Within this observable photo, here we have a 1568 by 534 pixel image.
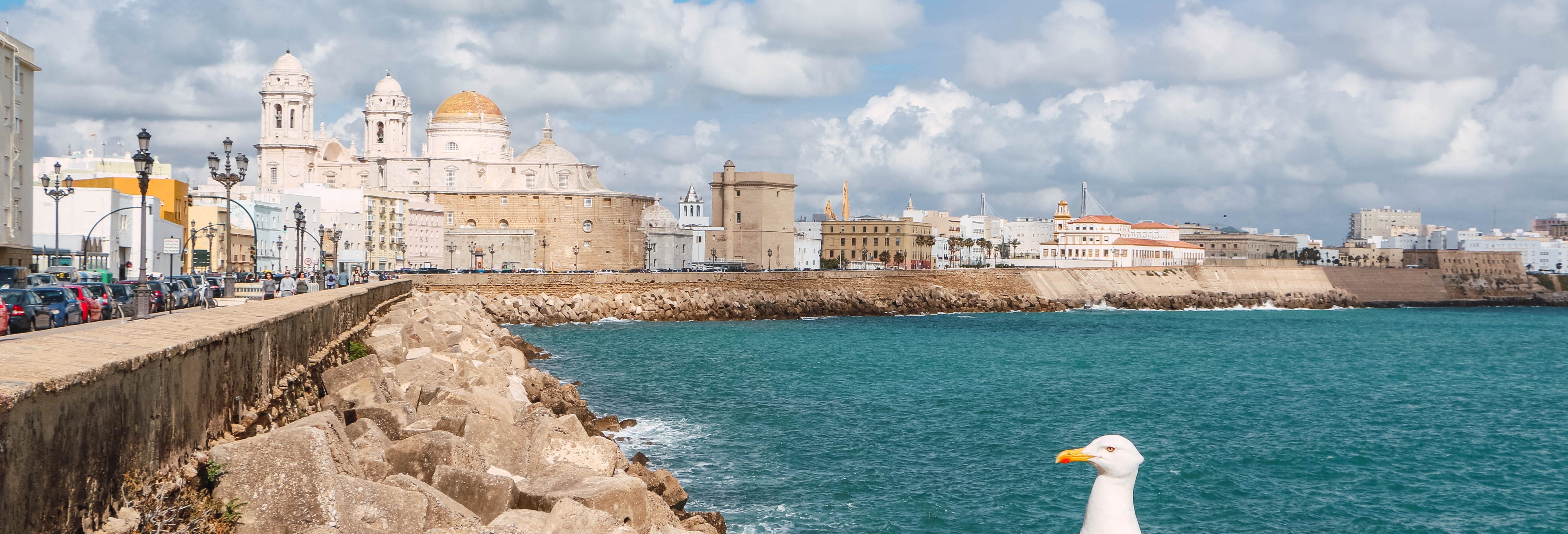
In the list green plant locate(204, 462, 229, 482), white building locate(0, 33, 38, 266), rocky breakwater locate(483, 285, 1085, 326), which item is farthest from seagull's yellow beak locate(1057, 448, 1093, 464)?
rocky breakwater locate(483, 285, 1085, 326)

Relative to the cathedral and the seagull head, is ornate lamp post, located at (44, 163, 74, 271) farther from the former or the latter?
the cathedral

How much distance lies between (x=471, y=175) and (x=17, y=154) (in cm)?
5532

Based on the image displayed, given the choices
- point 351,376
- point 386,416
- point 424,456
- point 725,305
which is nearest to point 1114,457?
point 424,456

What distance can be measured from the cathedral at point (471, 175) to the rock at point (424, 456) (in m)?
72.2

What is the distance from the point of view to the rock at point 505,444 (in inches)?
417

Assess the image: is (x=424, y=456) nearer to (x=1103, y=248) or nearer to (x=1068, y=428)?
(x=1068, y=428)

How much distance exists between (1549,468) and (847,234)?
91481 millimetres

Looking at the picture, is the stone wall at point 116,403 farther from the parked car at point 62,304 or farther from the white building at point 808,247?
the white building at point 808,247

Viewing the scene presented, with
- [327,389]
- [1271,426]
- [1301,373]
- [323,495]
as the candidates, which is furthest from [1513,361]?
[323,495]

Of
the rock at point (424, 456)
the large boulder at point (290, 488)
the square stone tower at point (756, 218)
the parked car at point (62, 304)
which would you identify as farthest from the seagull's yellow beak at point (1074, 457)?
the square stone tower at point (756, 218)

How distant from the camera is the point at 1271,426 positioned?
22.1 meters

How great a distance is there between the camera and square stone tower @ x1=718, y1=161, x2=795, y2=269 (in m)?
85.6

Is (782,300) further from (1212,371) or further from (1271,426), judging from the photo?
(1271,426)

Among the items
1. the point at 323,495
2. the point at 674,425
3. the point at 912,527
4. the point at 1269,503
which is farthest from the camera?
the point at 674,425
